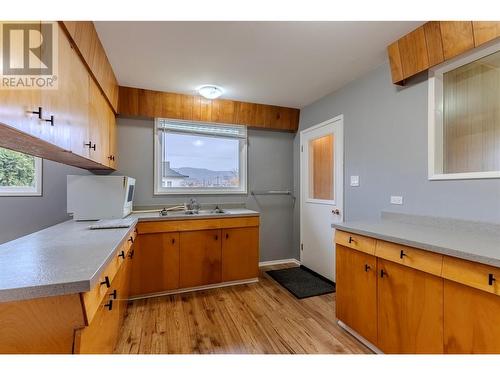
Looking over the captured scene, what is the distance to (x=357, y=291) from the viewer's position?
1786 millimetres

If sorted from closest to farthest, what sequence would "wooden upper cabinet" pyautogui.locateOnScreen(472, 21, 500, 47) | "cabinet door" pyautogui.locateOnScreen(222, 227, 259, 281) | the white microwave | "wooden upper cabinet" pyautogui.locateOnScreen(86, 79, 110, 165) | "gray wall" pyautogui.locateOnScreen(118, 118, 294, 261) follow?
"wooden upper cabinet" pyautogui.locateOnScreen(472, 21, 500, 47) < "wooden upper cabinet" pyautogui.locateOnScreen(86, 79, 110, 165) < the white microwave < "cabinet door" pyautogui.locateOnScreen(222, 227, 259, 281) < "gray wall" pyautogui.locateOnScreen(118, 118, 294, 261)

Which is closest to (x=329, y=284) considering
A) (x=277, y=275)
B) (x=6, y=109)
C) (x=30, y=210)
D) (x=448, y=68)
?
(x=277, y=275)

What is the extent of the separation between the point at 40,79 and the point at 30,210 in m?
2.05

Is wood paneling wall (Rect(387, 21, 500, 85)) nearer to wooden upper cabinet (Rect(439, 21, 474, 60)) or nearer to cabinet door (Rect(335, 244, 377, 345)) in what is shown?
wooden upper cabinet (Rect(439, 21, 474, 60))

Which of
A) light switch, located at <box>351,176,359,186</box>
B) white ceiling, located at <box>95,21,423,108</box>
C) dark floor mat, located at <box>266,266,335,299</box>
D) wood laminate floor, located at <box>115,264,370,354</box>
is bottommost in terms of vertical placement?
wood laminate floor, located at <box>115,264,370,354</box>

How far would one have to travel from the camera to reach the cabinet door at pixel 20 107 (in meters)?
0.85

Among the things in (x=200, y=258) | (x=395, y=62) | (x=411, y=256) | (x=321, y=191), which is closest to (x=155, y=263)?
(x=200, y=258)

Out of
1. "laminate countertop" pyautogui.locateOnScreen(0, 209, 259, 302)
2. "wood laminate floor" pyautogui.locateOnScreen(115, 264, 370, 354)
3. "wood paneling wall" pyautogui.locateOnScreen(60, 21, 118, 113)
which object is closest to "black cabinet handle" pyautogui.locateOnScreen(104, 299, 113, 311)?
"laminate countertop" pyautogui.locateOnScreen(0, 209, 259, 302)

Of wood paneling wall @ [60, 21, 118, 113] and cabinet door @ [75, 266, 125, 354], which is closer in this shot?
cabinet door @ [75, 266, 125, 354]

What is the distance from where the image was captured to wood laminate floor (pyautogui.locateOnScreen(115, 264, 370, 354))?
1756 mm

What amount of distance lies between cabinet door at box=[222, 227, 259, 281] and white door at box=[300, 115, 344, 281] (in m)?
0.85

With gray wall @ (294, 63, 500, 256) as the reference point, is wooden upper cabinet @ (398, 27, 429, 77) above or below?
above

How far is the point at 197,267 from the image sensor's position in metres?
2.70

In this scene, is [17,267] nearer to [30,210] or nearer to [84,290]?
[84,290]
